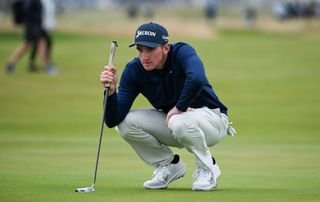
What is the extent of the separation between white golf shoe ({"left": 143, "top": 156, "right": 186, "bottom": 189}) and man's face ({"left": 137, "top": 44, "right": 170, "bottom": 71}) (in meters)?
1.07

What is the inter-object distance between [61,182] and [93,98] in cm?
1493

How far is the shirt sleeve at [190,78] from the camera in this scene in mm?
8461

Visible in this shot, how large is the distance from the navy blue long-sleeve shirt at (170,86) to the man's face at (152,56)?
10 cm

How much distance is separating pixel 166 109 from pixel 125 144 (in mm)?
8182

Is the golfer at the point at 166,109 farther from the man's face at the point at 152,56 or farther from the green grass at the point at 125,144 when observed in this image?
the green grass at the point at 125,144

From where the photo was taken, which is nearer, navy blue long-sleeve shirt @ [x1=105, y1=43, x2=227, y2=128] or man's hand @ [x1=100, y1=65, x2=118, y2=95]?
navy blue long-sleeve shirt @ [x1=105, y1=43, x2=227, y2=128]

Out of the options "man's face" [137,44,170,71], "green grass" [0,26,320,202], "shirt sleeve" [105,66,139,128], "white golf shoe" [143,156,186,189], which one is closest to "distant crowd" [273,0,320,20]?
"green grass" [0,26,320,202]

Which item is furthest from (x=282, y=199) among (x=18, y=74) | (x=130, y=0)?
(x=130, y=0)

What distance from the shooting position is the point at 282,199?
8023 mm

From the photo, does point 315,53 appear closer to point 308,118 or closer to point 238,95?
point 238,95

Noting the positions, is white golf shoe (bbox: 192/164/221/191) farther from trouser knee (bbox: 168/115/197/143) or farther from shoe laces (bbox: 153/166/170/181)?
trouser knee (bbox: 168/115/197/143)

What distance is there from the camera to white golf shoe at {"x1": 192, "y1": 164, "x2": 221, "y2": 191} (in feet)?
28.9

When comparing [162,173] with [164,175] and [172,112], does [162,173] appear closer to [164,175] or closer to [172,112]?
[164,175]

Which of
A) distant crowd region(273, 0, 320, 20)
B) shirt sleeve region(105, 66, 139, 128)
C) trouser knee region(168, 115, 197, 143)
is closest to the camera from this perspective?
trouser knee region(168, 115, 197, 143)
